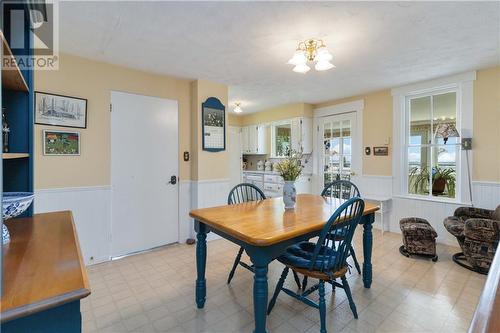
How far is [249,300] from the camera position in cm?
214

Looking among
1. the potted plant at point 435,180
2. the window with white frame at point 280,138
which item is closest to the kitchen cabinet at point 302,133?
the window with white frame at point 280,138

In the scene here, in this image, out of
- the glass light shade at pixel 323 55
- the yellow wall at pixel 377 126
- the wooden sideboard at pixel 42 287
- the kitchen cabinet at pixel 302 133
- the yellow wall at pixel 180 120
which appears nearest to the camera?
the wooden sideboard at pixel 42 287

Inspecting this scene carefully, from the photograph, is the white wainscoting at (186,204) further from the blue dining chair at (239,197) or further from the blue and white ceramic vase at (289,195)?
the blue and white ceramic vase at (289,195)

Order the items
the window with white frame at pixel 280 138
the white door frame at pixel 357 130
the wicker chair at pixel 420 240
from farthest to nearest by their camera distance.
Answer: the window with white frame at pixel 280 138, the white door frame at pixel 357 130, the wicker chair at pixel 420 240

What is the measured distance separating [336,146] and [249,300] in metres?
3.55

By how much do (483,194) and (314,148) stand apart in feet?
8.86

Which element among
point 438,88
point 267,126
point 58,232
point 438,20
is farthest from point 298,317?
point 267,126

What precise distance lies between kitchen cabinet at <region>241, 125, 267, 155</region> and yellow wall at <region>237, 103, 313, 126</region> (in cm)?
16

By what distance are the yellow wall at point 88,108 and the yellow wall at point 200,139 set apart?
0.60m

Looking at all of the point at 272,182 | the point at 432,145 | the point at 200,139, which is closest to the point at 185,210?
the point at 200,139

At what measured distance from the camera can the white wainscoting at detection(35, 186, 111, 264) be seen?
2.68 metres

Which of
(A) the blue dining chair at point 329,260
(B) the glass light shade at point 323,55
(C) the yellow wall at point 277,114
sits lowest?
(A) the blue dining chair at point 329,260

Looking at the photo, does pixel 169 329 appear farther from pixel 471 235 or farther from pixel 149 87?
pixel 471 235

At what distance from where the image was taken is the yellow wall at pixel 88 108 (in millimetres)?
2602
